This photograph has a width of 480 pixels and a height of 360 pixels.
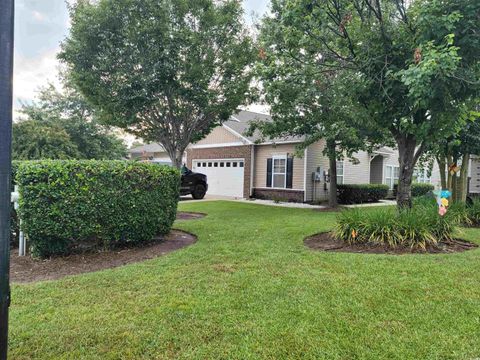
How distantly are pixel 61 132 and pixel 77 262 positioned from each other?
39.3 ft

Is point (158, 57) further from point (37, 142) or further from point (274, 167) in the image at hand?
point (274, 167)

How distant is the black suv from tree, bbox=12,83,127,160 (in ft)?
17.3

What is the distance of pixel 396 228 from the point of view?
20.2 feet

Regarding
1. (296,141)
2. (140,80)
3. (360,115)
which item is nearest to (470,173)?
(296,141)

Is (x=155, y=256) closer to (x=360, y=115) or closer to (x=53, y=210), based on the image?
(x=53, y=210)

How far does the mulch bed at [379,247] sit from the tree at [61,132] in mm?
12147

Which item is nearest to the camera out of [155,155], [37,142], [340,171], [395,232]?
[395,232]

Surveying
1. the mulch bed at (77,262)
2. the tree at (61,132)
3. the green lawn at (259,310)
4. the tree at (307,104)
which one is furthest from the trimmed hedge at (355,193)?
the tree at (61,132)

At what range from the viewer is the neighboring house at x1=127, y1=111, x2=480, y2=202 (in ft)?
52.6

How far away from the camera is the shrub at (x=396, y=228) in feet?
19.6

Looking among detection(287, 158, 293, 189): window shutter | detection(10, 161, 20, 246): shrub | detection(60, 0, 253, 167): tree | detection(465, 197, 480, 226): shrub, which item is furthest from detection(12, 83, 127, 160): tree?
detection(465, 197, 480, 226): shrub

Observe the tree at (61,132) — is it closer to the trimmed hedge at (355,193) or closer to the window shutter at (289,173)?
the window shutter at (289,173)

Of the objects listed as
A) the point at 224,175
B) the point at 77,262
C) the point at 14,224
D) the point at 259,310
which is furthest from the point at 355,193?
the point at 14,224

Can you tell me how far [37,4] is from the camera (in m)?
6.05
